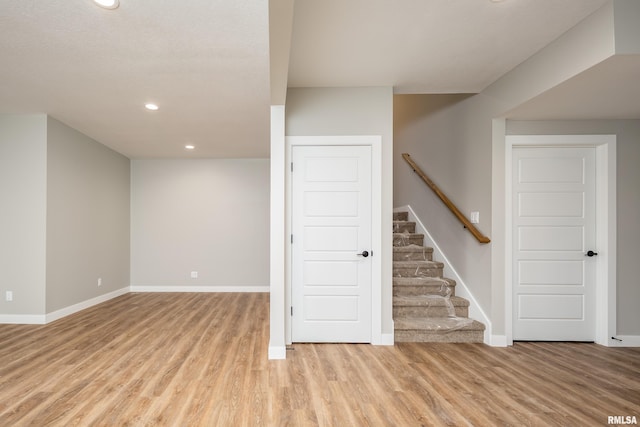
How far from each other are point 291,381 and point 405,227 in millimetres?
3230

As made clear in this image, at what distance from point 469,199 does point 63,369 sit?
440 cm

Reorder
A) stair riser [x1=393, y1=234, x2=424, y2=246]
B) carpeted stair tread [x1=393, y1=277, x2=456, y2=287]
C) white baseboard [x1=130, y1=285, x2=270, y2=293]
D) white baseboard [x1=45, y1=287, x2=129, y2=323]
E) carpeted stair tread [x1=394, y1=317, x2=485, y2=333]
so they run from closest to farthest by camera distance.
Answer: carpeted stair tread [x1=394, y1=317, x2=485, y2=333] → carpeted stair tread [x1=393, y1=277, x2=456, y2=287] → white baseboard [x1=45, y1=287, x2=129, y2=323] → stair riser [x1=393, y1=234, x2=424, y2=246] → white baseboard [x1=130, y1=285, x2=270, y2=293]

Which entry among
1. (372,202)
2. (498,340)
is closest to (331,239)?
(372,202)

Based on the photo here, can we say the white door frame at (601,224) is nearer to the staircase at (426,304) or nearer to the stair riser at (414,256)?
the staircase at (426,304)

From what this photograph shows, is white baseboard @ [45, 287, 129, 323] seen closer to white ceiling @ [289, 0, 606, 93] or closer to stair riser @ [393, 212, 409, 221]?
white ceiling @ [289, 0, 606, 93]

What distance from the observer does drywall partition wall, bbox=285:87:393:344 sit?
10.9ft

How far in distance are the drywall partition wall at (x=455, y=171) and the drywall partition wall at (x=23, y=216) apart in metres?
5.16

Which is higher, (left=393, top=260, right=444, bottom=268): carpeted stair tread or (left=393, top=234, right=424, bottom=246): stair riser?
(left=393, top=234, right=424, bottom=246): stair riser

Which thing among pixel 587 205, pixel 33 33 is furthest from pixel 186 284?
pixel 587 205

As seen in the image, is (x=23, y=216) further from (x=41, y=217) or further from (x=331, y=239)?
(x=331, y=239)

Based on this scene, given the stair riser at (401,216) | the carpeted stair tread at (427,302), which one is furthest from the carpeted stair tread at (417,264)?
the stair riser at (401,216)

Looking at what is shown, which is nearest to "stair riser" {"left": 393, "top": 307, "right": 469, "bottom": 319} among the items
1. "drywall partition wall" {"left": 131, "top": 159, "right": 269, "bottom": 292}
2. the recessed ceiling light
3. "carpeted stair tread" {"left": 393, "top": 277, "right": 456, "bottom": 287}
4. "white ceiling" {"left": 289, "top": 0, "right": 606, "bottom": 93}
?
"carpeted stair tread" {"left": 393, "top": 277, "right": 456, "bottom": 287}

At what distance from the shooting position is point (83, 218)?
4680 millimetres

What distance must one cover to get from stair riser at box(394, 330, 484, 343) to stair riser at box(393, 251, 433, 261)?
3.89 ft
